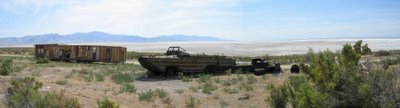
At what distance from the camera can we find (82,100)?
12070mm

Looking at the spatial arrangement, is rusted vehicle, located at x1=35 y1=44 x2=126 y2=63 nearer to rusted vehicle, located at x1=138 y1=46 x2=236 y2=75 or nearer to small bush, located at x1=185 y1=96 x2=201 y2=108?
rusted vehicle, located at x1=138 y1=46 x2=236 y2=75

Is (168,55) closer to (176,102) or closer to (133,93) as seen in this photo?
(133,93)

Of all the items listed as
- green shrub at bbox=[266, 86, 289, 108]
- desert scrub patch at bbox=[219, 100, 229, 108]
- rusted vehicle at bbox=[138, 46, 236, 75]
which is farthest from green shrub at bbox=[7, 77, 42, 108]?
rusted vehicle at bbox=[138, 46, 236, 75]

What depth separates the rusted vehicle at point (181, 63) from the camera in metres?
20.6

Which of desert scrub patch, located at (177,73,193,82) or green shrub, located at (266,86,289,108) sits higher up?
green shrub, located at (266,86,289,108)

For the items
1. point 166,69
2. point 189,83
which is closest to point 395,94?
point 189,83

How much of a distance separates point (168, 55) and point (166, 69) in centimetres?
121

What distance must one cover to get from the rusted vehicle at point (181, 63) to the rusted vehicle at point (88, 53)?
Result: 36.9 ft

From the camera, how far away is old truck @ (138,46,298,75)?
67.6ft

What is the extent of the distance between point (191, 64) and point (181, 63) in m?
0.50

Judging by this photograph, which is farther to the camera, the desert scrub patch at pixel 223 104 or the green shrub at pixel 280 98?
the desert scrub patch at pixel 223 104

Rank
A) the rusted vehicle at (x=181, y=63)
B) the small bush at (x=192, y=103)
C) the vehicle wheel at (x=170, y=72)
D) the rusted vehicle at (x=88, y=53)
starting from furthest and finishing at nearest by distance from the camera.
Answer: the rusted vehicle at (x=88, y=53) → the vehicle wheel at (x=170, y=72) → the rusted vehicle at (x=181, y=63) → the small bush at (x=192, y=103)

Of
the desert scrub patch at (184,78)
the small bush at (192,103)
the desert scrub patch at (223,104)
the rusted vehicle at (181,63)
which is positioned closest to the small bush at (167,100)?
the small bush at (192,103)

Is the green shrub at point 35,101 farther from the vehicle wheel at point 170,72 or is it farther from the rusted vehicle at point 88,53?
the rusted vehicle at point 88,53
